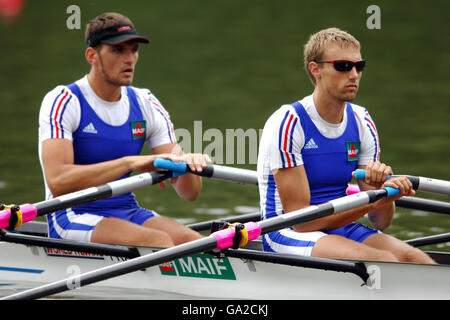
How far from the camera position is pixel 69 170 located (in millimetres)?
7332

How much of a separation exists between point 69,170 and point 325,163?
6.11ft

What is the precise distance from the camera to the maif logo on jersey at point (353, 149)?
275 inches

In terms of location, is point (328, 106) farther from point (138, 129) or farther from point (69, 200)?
point (69, 200)

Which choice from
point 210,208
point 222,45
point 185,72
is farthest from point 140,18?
point 210,208

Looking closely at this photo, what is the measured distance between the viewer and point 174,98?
16.7 meters

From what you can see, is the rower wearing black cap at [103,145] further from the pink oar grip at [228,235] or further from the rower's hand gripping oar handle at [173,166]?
the pink oar grip at [228,235]

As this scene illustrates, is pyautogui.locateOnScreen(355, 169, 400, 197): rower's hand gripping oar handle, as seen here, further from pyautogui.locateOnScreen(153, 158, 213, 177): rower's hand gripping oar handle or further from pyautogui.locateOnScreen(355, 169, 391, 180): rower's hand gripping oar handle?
pyautogui.locateOnScreen(153, 158, 213, 177): rower's hand gripping oar handle

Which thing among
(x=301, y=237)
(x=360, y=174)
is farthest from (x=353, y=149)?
(x=301, y=237)

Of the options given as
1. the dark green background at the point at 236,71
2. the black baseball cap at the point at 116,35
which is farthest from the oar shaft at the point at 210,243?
Result: the dark green background at the point at 236,71

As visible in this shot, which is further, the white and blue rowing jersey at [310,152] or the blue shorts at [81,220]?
the blue shorts at [81,220]

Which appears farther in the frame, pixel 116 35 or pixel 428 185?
pixel 116 35

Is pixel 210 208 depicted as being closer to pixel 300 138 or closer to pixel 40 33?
pixel 300 138

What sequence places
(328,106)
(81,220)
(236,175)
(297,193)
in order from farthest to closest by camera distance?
(236,175) < (81,220) < (328,106) < (297,193)

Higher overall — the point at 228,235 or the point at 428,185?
the point at 428,185
